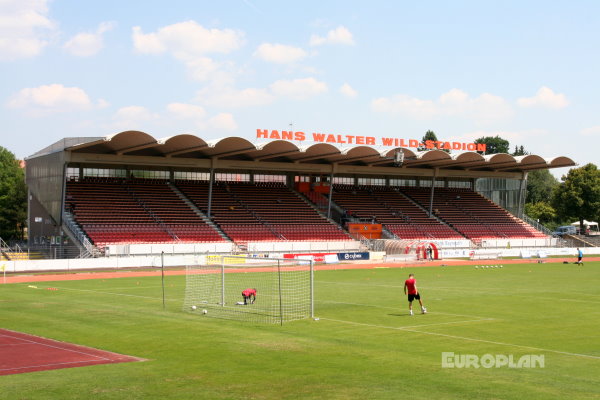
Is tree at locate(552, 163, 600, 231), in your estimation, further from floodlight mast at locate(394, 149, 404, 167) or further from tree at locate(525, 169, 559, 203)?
tree at locate(525, 169, 559, 203)

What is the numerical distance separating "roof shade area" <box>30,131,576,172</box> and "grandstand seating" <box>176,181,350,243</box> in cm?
426

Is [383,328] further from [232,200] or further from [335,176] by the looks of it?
[335,176]

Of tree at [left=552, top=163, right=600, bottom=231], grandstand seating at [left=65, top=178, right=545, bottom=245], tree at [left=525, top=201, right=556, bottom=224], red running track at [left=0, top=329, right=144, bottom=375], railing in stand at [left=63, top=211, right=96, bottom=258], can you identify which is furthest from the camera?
tree at [left=525, top=201, right=556, bottom=224]

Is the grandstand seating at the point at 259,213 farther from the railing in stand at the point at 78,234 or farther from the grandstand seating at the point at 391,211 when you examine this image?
the railing in stand at the point at 78,234

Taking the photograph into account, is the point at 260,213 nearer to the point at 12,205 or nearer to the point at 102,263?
the point at 102,263

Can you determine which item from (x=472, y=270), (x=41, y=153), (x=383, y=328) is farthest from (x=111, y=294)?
(x=41, y=153)

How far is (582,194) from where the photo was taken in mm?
102875

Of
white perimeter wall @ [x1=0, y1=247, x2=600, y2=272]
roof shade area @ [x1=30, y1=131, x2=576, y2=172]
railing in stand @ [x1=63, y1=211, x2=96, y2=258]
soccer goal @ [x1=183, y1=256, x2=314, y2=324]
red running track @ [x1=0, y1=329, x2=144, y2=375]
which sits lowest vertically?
red running track @ [x1=0, y1=329, x2=144, y2=375]

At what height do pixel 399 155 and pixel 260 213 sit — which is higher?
pixel 399 155

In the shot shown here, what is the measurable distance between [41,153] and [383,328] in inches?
2219

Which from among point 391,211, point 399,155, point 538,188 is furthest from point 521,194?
point 538,188

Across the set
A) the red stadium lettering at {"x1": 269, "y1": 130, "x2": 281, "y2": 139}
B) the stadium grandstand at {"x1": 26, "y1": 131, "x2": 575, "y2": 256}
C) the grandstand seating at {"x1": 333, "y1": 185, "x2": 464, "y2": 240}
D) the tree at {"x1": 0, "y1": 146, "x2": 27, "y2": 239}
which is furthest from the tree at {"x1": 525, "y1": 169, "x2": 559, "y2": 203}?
the tree at {"x1": 0, "y1": 146, "x2": 27, "y2": 239}

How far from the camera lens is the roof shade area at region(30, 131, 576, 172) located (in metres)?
62.3

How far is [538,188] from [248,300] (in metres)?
131
